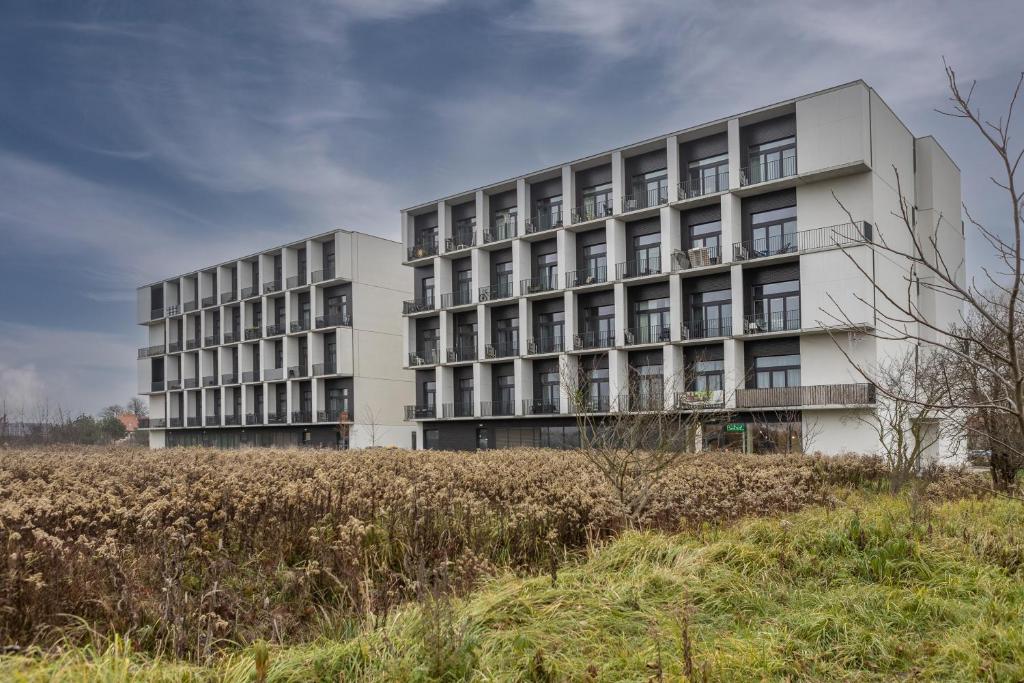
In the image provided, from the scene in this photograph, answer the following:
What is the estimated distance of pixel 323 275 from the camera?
191 ft

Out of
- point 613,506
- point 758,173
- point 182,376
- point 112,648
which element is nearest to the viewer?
point 112,648

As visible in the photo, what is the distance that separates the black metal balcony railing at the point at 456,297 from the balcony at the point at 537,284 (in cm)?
472

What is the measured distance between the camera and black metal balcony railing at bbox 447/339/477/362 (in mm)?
49375

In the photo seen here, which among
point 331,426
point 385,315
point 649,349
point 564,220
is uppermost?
point 564,220

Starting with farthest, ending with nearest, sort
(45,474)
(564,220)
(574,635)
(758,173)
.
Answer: (564,220)
(758,173)
(45,474)
(574,635)

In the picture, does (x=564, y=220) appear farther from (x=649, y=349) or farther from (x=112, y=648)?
(x=112, y=648)

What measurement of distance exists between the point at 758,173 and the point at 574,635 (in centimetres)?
3570

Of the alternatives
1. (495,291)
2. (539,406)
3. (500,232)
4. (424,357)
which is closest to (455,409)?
(424,357)

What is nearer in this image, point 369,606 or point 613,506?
point 369,606

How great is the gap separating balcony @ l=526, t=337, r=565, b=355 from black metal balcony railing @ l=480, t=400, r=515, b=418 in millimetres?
3572

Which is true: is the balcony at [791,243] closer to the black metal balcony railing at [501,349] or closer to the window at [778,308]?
the window at [778,308]

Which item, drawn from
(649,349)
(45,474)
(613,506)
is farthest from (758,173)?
(45,474)

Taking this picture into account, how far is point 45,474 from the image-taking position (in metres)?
13.9

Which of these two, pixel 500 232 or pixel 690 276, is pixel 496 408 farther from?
pixel 690 276
